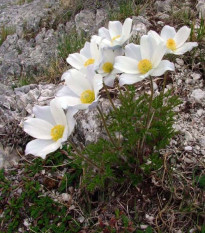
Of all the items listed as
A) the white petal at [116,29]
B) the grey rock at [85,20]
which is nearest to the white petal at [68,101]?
the white petal at [116,29]

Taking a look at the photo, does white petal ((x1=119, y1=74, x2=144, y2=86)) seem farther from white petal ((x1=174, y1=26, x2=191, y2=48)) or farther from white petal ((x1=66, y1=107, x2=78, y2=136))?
white petal ((x1=174, y1=26, x2=191, y2=48))

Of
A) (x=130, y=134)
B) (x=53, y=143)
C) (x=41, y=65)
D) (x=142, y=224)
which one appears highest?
(x=53, y=143)

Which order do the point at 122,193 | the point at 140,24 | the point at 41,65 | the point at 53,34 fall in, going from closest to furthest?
the point at 122,193
the point at 140,24
the point at 41,65
the point at 53,34

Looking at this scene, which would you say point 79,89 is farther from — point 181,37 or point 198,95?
point 198,95

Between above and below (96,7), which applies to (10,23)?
below

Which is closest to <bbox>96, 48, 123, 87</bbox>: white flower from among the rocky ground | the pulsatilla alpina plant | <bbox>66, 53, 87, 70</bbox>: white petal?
the pulsatilla alpina plant

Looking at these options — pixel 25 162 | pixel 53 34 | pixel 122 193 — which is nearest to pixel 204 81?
pixel 122 193

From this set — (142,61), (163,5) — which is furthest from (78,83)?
(163,5)

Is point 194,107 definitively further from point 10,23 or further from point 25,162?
point 10,23
